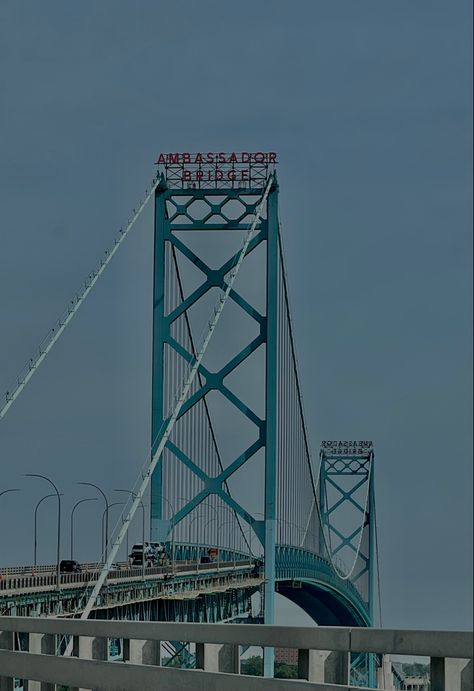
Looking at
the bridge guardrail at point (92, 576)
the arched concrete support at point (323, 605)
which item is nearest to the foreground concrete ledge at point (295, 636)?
the bridge guardrail at point (92, 576)

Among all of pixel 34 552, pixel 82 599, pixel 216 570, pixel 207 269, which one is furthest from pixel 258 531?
pixel 82 599

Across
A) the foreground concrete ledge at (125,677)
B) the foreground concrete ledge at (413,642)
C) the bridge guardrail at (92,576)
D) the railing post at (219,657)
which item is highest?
the bridge guardrail at (92,576)

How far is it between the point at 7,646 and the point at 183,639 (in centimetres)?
225

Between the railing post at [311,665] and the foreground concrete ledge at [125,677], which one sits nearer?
the railing post at [311,665]

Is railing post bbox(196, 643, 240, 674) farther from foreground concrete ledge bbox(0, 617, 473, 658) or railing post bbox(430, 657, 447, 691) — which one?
railing post bbox(430, 657, 447, 691)

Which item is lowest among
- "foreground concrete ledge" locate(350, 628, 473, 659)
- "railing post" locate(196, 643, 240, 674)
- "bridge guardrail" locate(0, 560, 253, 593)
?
"railing post" locate(196, 643, 240, 674)

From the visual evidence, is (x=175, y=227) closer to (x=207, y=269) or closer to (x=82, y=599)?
(x=207, y=269)

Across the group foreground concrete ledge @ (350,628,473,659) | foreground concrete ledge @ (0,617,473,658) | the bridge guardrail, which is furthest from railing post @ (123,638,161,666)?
the bridge guardrail

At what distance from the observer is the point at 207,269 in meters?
53.7

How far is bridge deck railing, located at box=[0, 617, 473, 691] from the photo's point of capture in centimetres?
794

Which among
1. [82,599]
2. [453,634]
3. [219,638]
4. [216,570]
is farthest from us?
[216,570]

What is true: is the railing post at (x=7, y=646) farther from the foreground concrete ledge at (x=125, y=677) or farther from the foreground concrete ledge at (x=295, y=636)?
the foreground concrete ledge at (x=295, y=636)

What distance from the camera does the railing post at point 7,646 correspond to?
428 inches

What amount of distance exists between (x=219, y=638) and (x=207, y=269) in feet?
147
